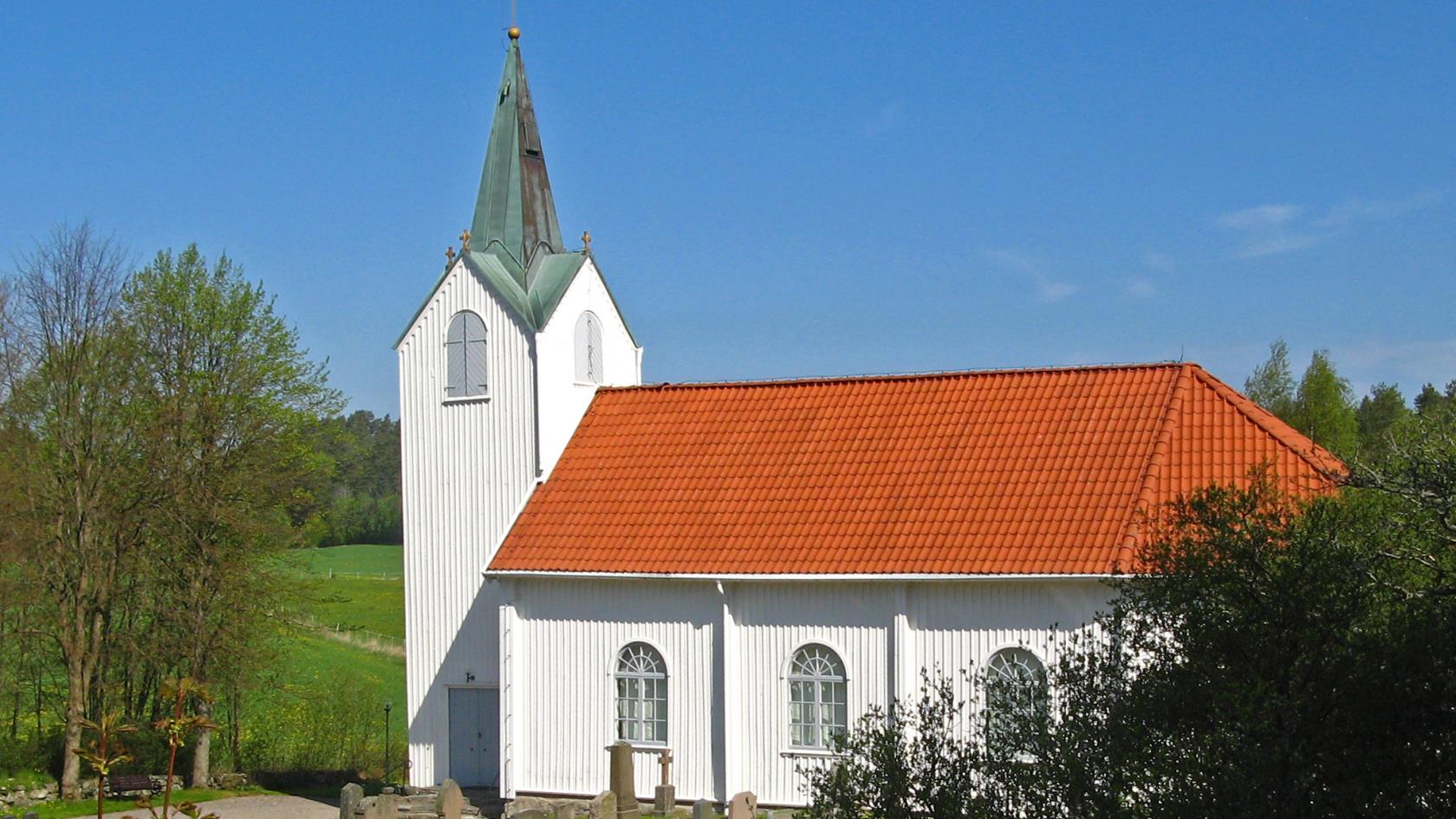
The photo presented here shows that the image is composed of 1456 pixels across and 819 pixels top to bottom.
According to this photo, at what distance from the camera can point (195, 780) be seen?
3127 centimetres

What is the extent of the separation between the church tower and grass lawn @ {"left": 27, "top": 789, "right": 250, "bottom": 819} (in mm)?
5346

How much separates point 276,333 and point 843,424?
15.3 meters

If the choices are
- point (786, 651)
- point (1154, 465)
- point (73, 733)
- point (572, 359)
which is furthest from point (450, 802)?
point (1154, 465)

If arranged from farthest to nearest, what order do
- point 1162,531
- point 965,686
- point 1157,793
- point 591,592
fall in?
point 591,592
point 965,686
point 1162,531
point 1157,793

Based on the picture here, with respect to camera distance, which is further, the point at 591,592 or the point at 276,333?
the point at 276,333

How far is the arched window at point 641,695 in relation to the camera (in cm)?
2389

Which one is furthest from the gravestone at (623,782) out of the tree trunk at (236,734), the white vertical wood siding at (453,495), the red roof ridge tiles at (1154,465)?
the tree trunk at (236,734)

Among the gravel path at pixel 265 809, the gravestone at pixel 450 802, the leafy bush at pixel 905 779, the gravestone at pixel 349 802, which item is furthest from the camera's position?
the gravel path at pixel 265 809

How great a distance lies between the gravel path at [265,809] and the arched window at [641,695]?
6.05 meters

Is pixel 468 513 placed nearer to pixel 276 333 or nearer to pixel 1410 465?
pixel 276 333

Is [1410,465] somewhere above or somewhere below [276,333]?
below

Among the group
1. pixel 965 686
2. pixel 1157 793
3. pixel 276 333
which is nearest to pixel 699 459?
pixel 965 686

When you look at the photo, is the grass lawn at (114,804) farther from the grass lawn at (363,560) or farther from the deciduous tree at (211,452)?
the grass lawn at (363,560)

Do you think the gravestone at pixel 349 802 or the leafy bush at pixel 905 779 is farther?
the gravestone at pixel 349 802
